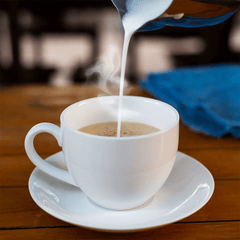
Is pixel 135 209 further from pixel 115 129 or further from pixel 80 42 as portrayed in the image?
pixel 80 42

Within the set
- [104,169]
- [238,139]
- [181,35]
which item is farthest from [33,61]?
[104,169]

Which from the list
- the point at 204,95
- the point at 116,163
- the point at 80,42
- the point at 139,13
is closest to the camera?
the point at 116,163

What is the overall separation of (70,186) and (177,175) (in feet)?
0.66

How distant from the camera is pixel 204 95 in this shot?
1.00 metres

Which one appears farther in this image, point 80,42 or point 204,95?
point 80,42

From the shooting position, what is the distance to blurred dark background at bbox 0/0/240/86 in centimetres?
219

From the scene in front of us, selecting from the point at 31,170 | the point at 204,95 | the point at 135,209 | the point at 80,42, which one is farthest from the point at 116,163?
the point at 80,42

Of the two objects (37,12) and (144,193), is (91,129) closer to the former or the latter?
(144,193)

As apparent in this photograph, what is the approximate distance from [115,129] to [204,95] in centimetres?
51

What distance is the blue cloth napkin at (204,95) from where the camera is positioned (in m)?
0.82

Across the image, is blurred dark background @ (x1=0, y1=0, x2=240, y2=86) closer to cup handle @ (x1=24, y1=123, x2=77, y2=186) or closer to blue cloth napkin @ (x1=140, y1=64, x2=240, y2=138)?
blue cloth napkin @ (x1=140, y1=64, x2=240, y2=138)

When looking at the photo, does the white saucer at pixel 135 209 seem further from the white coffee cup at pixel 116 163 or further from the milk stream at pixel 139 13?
the milk stream at pixel 139 13

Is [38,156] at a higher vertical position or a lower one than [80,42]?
higher

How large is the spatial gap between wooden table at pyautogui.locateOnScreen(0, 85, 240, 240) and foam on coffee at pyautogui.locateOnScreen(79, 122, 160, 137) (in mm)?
161
